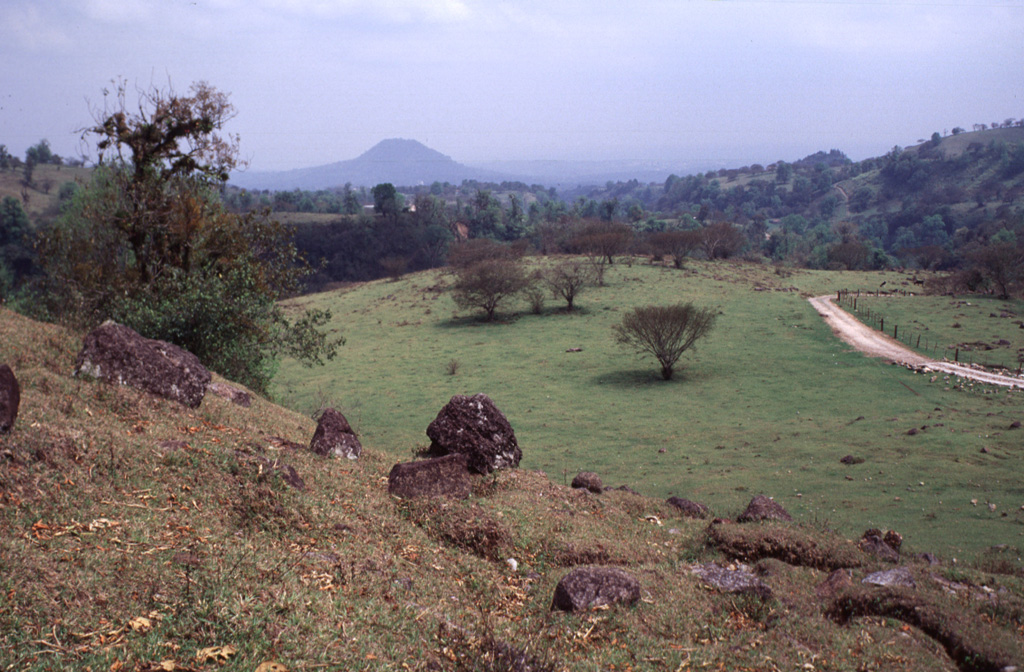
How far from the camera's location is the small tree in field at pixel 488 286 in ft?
167

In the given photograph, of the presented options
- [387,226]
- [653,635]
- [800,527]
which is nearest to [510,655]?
[653,635]

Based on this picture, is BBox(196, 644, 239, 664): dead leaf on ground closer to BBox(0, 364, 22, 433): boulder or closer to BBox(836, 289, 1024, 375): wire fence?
BBox(0, 364, 22, 433): boulder

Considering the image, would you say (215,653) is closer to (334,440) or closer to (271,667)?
(271,667)

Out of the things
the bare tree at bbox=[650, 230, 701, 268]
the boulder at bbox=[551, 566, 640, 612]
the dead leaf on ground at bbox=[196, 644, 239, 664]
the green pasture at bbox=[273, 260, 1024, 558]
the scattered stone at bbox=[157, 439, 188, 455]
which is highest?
the bare tree at bbox=[650, 230, 701, 268]

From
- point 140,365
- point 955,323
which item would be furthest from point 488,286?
point 140,365

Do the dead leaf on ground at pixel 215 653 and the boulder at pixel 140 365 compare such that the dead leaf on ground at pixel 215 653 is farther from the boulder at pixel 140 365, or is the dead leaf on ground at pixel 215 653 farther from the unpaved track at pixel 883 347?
the unpaved track at pixel 883 347

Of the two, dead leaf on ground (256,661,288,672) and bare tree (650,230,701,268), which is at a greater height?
bare tree (650,230,701,268)

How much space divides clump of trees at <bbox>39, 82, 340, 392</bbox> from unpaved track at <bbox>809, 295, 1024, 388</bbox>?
87.9 feet

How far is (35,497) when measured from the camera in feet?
20.5

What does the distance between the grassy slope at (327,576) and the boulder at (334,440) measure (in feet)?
2.75

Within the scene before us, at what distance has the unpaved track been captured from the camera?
93.9 feet

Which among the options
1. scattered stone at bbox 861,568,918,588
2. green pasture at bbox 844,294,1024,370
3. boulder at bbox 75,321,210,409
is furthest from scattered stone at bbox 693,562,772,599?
green pasture at bbox 844,294,1024,370

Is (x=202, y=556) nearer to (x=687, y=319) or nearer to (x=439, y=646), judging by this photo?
(x=439, y=646)

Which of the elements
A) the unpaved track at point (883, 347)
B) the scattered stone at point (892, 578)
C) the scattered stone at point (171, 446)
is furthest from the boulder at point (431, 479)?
the unpaved track at point (883, 347)
